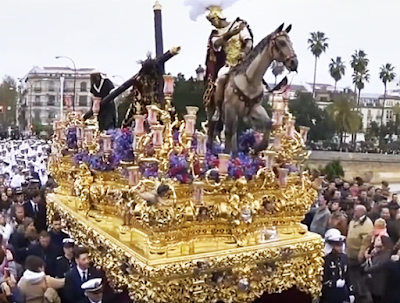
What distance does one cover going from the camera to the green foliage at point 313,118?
3500cm

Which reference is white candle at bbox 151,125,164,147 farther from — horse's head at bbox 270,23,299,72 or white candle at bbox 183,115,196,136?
horse's head at bbox 270,23,299,72

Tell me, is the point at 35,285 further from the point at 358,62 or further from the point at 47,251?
the point at 358,62

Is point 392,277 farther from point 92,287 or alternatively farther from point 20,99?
point 20,99

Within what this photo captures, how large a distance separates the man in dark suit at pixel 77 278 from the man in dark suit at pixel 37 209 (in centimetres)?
400

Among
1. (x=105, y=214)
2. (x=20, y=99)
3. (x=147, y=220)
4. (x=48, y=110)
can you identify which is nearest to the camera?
(x=147, y=220)

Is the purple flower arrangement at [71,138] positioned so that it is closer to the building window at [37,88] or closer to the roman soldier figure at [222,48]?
the roman soldier figure at [222,48]

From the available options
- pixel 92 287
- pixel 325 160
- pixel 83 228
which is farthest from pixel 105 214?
pixel 325 160

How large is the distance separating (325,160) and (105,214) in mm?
24691

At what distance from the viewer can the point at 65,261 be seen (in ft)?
19.9

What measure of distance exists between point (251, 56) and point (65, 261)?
9.90 feet

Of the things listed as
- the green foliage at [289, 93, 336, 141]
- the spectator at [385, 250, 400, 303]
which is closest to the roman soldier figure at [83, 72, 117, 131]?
the spectator at [385, 250, 400, 303]

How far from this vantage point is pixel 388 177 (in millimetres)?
30891

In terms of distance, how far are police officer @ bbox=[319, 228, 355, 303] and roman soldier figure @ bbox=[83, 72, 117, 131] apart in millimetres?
4600

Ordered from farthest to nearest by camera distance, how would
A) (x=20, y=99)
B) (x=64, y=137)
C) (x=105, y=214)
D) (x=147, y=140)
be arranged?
(x=20, y=99), (x=64, y=137), (x=105, y=214), (x=147, y=140)
